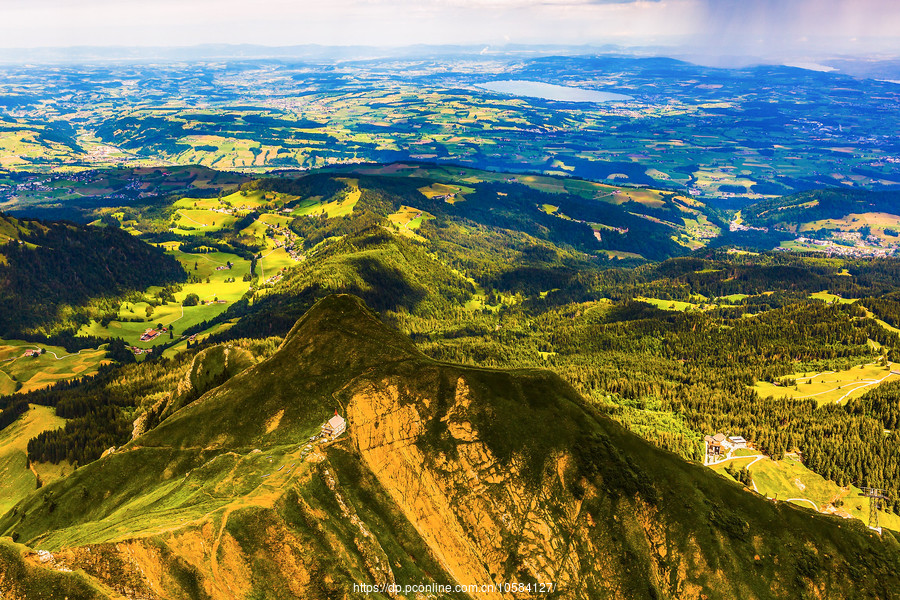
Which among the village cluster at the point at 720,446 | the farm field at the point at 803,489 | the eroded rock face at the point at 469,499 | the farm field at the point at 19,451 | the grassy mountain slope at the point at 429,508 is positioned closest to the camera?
the grassy mountain slope at the point at 429,508

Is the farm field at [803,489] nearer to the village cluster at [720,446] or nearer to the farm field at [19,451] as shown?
the village cluster at [720,446]

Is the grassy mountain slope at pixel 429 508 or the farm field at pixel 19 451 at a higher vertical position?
Result: the grassy mountain slope at pixel 429 508

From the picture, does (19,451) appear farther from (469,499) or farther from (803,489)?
(803,489)

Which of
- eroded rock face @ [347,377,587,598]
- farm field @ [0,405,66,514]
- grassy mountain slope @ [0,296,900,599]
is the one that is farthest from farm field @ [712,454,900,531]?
farm field @ [0,405,66,514]

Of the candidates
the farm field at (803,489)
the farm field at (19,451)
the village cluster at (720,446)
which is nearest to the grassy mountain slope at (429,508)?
the farm field at (803,489)

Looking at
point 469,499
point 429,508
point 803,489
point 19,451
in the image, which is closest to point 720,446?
point 803,489

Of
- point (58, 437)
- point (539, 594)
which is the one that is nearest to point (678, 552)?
point (539, 594)

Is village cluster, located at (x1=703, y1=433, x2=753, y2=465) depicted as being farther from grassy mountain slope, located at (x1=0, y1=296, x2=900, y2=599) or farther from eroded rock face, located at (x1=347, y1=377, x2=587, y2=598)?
eroded rock face, located at (x1=347, y1=377, x2=587, y2=598)
